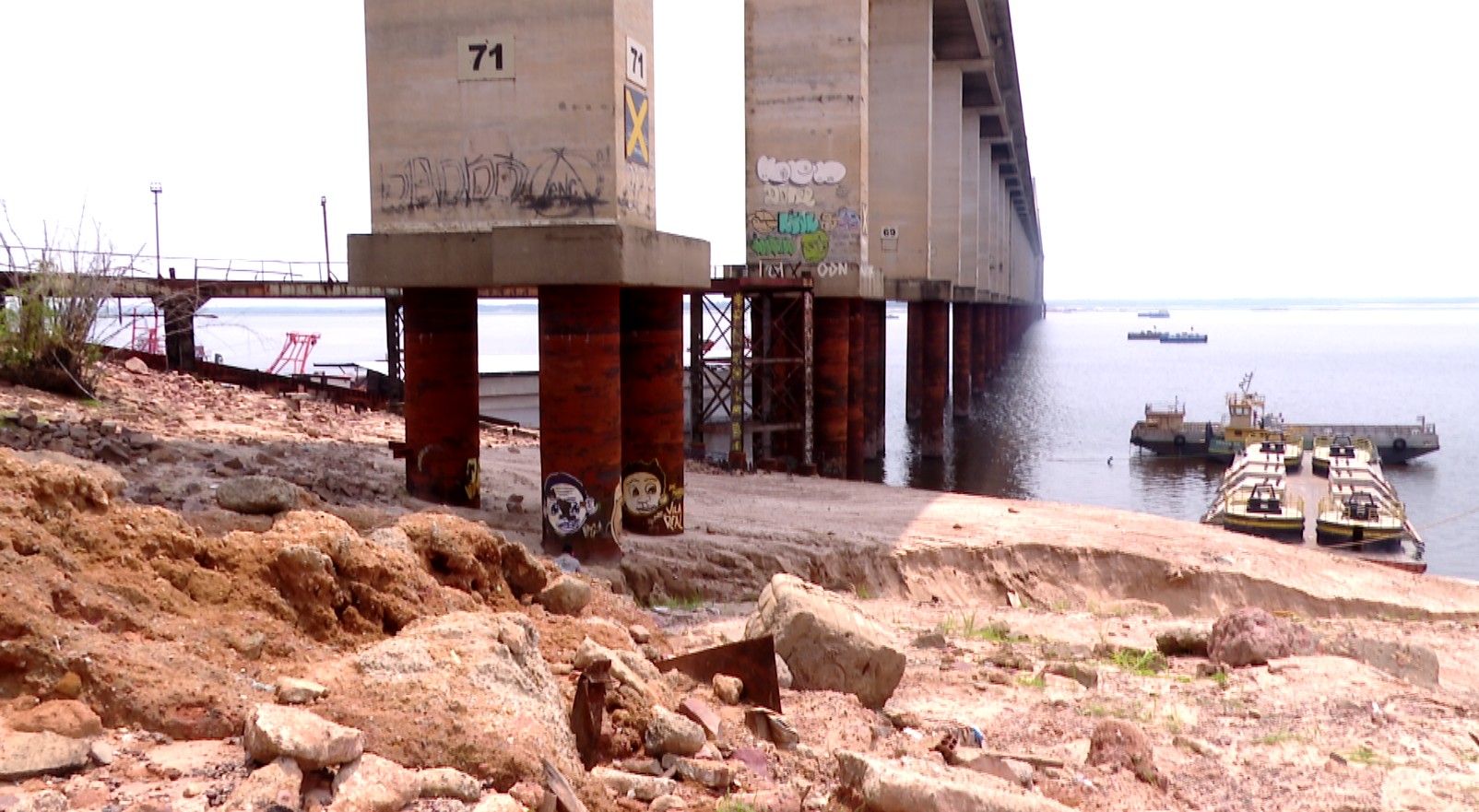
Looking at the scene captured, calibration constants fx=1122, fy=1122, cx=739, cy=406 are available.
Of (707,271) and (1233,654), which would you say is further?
(707,271)

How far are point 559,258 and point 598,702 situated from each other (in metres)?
8.52

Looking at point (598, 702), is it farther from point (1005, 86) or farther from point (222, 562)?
point (1005, 86)

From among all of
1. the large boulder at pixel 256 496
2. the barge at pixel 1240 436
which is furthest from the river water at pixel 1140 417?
the large boulder at pixel 256 496

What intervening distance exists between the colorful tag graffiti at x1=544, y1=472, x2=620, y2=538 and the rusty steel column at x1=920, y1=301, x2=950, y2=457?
33631 millimetres

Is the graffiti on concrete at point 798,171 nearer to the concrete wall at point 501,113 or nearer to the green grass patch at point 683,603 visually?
the concrete wall at point 501,113

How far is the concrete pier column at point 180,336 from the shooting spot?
94.6 ft

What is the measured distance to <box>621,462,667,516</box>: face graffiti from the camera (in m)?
15.7

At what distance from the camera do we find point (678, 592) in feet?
46.8

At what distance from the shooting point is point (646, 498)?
1572cm

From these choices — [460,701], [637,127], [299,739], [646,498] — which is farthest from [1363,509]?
[299,739]

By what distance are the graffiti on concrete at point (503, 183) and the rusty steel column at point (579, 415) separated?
3.65 ft

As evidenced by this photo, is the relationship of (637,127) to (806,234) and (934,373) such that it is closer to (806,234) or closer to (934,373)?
(806,234)

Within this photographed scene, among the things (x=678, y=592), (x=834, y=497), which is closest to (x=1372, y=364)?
(x=834, y=497)

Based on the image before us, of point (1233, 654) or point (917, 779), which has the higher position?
point (917, 779)
